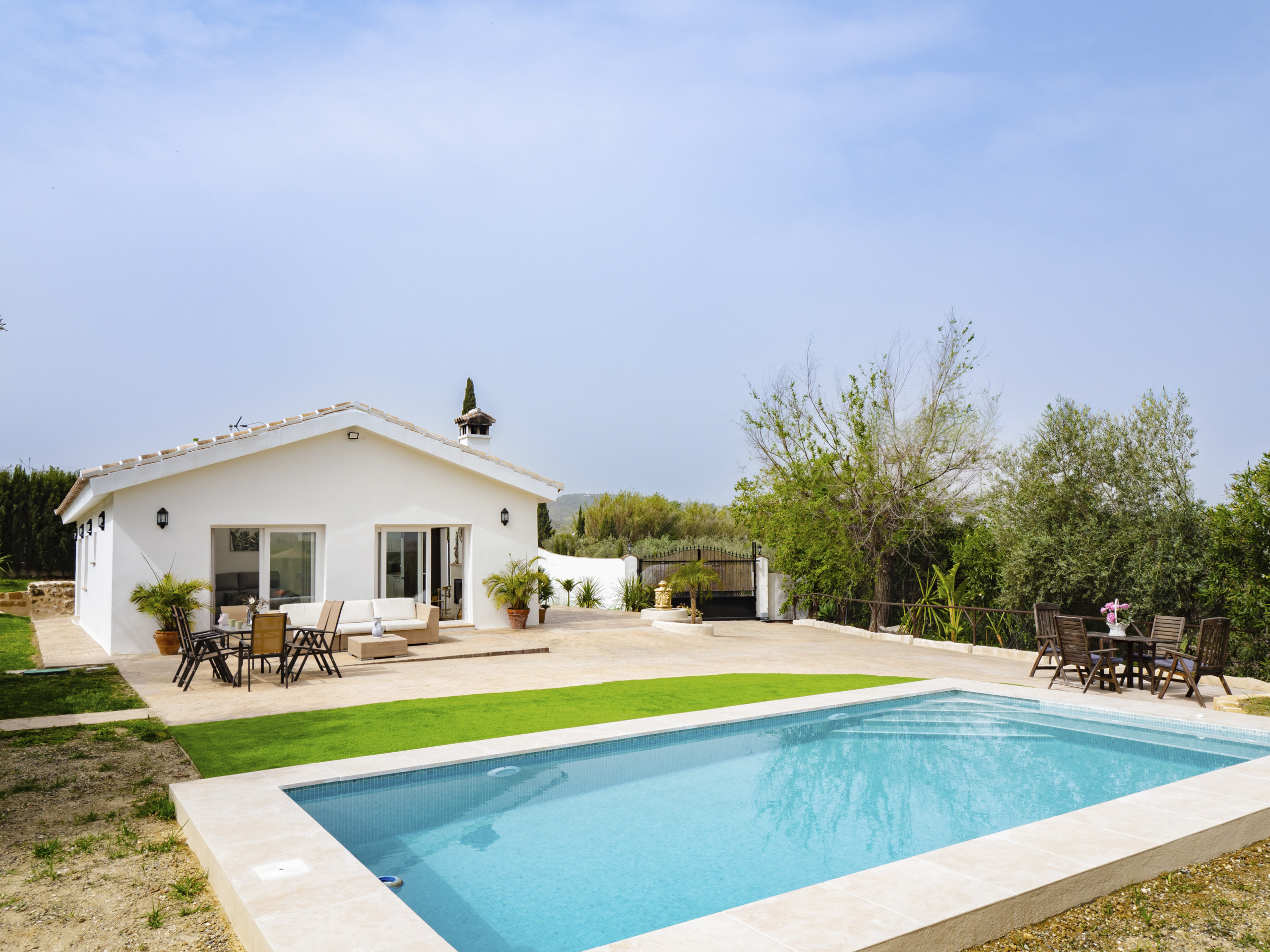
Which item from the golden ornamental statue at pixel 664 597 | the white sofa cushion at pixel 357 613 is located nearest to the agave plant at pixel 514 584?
the white sofa cushion at pixel 357 613

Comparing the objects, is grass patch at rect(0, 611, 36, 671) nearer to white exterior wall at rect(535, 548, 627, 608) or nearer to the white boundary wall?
the white boundary wall

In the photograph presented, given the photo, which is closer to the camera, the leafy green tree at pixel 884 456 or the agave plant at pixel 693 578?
the agave plant at pixel 693 578

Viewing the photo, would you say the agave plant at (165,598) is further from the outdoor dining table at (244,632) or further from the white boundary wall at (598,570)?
the white boundary wall at (598,570)

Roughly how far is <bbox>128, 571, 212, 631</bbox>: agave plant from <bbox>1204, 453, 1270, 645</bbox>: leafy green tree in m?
16.6

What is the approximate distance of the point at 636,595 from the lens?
2359cm

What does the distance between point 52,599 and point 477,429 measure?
11.9 m

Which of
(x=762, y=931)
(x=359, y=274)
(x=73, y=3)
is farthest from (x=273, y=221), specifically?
(x=762, y=931)

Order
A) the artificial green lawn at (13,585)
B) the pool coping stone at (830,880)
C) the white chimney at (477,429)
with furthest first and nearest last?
the artificial green lawn at (13,585) → the white chimney at (477,429) → the pool coping stone at (830,880)

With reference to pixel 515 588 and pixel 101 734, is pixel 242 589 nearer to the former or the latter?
pixel 515 588

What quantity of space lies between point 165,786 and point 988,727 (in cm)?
824

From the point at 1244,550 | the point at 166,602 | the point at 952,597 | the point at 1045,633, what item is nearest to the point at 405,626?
the point at 166,602

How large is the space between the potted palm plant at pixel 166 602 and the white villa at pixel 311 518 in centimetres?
21

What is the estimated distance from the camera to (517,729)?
8.41 metres

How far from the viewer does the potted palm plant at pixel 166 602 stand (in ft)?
45.3
